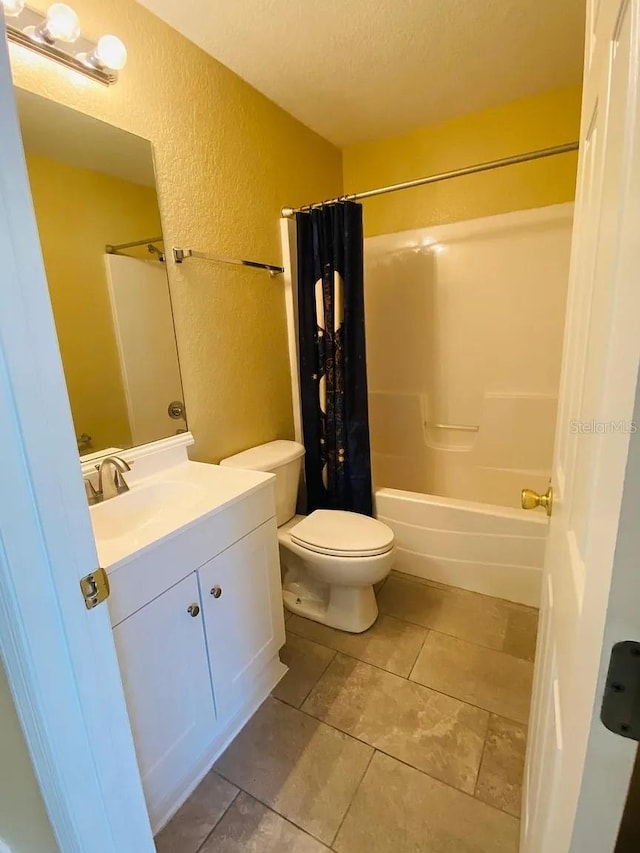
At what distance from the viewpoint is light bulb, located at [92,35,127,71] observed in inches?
47.8

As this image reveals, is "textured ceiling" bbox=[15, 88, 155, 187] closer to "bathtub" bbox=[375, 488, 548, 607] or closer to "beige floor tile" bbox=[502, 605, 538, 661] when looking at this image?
"bathtub" bbox=[375, 488, 548, 607]

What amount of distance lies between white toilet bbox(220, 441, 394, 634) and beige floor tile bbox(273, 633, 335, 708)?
0.48ft

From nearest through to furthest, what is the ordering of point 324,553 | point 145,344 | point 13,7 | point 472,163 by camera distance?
point 13,7
point 145,344
point 324,553
point 472,163

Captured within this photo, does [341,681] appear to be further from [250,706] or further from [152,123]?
[152,123]

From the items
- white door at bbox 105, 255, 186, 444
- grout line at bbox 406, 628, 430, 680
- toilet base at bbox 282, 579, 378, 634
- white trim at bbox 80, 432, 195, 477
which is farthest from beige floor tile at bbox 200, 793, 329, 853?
white door at bbox 105, 255, 186, 444

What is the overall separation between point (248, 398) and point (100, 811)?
1.51 meters

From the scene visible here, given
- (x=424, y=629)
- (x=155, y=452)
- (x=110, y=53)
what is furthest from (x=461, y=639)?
(x=110, y=53)

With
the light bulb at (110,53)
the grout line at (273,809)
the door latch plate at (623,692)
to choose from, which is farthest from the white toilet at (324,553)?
the light bulb at (110,53)

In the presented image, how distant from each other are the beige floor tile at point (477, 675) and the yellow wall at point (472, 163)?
2221 millimetres

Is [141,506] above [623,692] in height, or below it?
below

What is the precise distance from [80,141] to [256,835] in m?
2.07

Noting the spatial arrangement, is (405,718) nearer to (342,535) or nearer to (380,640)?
(380,640)

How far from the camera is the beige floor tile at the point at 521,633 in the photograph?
1.64 m

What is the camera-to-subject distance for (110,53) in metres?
1.23
